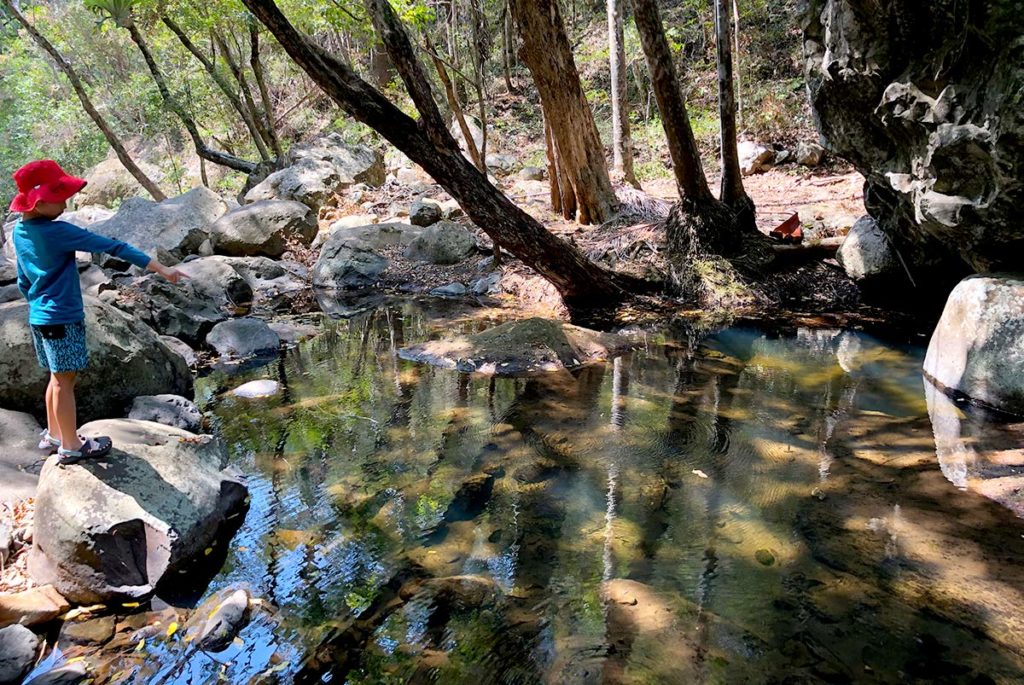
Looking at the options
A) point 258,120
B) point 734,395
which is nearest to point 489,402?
point 734,395

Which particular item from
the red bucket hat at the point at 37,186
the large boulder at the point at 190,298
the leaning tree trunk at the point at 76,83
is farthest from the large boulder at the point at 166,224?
the red bucket hat at the point at 37,186

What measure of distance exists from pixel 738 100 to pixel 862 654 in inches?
553

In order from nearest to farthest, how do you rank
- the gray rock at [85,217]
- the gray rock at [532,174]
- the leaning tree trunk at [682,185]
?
the leaning tree trunk at [682,185], the gray rock at [532,174], the gray rock at [85,217]

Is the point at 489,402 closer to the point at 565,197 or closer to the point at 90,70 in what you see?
the point at 565,197

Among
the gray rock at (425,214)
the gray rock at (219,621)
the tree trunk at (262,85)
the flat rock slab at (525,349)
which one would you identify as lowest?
the gray rock at (219,621)

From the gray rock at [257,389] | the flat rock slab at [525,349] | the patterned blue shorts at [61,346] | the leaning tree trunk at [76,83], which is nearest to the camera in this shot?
the patterned blue shorts at [61,346]

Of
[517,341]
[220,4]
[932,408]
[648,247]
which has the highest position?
[220,4]

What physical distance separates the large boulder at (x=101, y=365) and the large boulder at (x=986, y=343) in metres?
6.65

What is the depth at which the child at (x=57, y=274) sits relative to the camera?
11.6 feet

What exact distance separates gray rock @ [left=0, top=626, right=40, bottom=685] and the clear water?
0.49 m

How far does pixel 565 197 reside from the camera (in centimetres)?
1091

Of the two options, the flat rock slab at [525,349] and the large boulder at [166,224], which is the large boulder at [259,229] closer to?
the large boulder at [166,224]

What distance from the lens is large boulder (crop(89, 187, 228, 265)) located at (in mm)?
11641

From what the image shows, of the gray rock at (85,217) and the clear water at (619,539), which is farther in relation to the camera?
the gray rock at (85,217)
